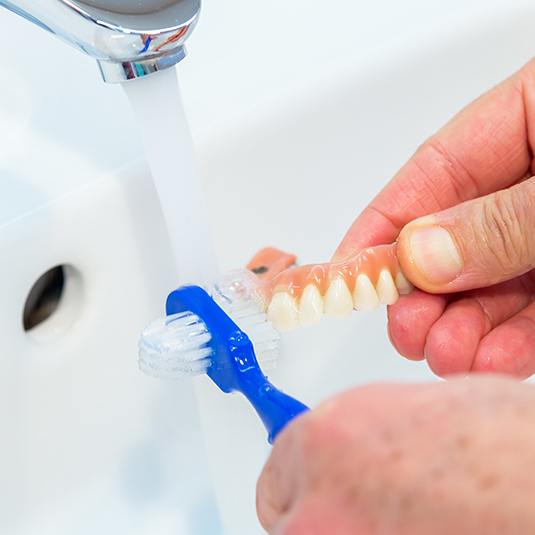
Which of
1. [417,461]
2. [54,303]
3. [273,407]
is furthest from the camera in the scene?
[54,303]

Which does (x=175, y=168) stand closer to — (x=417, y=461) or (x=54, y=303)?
(x=54, y=303)

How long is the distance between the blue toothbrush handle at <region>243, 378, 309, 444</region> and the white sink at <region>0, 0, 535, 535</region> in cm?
15

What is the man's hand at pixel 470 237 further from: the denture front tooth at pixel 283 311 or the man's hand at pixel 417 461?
the man's hand at pixel 417 461

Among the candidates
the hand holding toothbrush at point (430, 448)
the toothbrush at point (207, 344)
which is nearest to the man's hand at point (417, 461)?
the hand holding toothbrush at point (430, 448)

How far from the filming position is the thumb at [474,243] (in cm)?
41

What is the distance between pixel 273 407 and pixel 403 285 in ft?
0.41

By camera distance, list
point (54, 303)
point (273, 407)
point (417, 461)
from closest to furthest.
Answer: point (417, 461), point (273, 407), point (54, 303)

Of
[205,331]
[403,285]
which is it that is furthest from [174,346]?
[403,285]

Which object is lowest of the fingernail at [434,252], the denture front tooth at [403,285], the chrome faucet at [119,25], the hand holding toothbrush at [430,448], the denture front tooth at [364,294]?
the denture front tooth at [403,285]

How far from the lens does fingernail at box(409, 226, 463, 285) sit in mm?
428

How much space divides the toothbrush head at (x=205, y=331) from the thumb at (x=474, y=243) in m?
0.08

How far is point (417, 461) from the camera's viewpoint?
217 mm

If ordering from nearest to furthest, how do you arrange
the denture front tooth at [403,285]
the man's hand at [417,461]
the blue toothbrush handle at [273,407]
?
the man's hand at [417,461] < the blue toothbrush handle at [273,407] < the denture front tooth at [403,285]

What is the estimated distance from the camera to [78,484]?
0.55m
